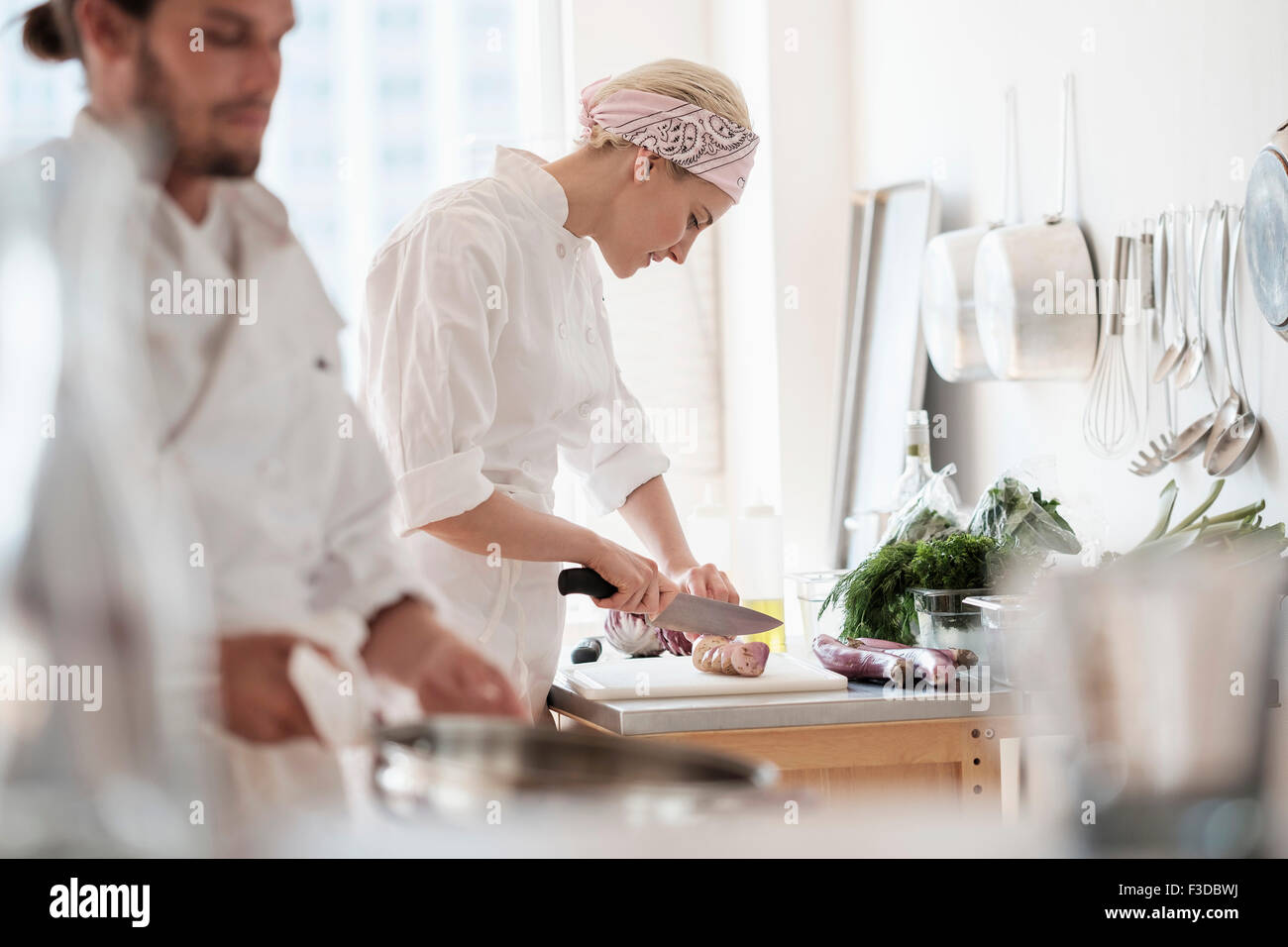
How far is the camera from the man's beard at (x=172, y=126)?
51 centimetres

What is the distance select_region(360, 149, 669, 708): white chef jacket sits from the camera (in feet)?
3.05

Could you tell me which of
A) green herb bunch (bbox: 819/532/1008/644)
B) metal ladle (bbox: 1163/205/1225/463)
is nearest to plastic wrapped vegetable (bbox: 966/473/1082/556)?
green herb bunch (bbox: 819/532/1008/644)

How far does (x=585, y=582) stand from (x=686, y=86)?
0.44 meters

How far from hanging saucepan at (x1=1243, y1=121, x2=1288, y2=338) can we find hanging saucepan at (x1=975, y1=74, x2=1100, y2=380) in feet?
1.32

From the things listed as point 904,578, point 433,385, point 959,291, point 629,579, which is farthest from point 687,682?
point 959,291

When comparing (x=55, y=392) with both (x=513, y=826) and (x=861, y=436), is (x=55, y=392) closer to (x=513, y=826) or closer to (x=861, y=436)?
(x=513, y=826)

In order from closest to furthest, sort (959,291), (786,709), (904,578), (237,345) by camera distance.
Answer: (237,345) < (786,709) < (904,578) < (959,291)

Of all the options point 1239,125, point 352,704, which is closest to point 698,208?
point 1239,125

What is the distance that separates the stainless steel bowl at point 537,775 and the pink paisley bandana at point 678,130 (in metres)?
0.74

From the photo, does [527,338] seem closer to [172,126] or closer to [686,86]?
[686,86]

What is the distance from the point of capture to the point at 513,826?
53cm

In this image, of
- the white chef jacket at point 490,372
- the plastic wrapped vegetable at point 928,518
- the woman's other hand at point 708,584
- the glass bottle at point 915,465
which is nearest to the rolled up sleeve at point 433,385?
the white chef jacket at point 490,372

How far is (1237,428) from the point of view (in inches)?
53.5

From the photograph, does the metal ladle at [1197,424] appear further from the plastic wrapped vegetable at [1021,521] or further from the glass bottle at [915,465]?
the glass bottle at [915,465]
